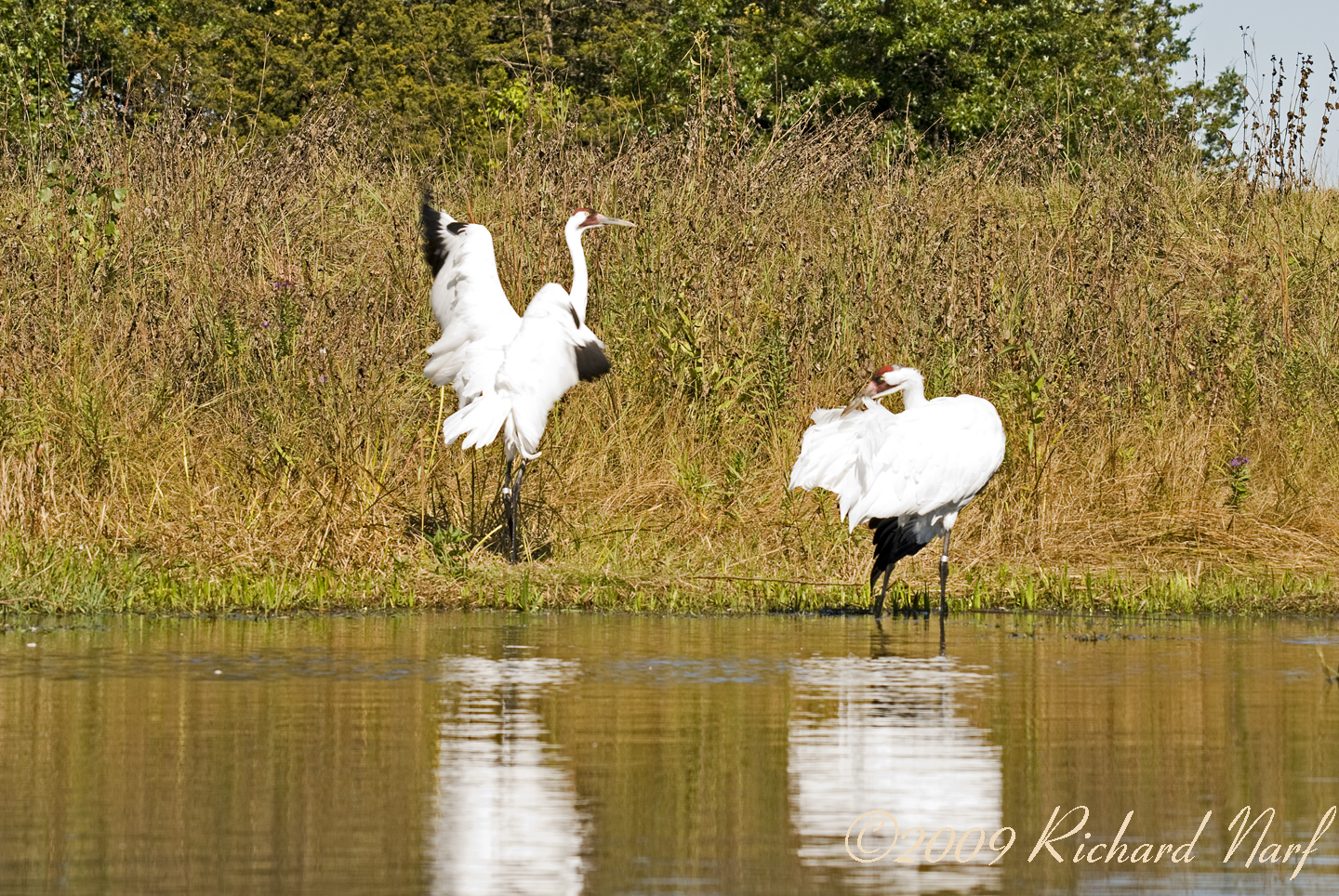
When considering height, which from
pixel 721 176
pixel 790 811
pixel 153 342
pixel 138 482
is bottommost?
pixel 790 811

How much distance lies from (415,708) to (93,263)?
24.8 ft

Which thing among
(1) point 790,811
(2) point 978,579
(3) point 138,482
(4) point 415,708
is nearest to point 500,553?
(3) point 138,482

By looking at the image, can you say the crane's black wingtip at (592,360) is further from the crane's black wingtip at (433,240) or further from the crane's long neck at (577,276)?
the crane's black wingtip at (433,240)

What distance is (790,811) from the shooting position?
5.09m

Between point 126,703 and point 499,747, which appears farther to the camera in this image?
point 126,703

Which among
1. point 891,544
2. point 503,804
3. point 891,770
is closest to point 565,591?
point 891,544

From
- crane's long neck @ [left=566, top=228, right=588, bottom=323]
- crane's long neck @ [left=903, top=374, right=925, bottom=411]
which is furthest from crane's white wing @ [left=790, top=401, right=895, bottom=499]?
crane's long neck @ [left=566, top=228, right=588, bottom=323]

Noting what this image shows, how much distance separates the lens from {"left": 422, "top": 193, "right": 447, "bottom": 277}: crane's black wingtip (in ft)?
38.8

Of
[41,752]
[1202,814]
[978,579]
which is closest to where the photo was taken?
[1202,814]

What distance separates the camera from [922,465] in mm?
10188

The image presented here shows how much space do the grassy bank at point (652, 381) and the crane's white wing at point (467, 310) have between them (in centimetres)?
55

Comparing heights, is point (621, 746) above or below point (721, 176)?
below

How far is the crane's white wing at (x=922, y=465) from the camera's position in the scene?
33.3 feet

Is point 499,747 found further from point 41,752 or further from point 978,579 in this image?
point 978,579
